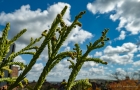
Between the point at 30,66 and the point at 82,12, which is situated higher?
the point at 82,12

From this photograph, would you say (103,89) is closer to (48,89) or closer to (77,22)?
(48,89)

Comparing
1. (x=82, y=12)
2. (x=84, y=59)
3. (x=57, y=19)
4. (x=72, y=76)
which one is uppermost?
(x=82, y=12)

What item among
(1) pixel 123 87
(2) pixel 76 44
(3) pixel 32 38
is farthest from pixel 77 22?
(1) pixel 123 87

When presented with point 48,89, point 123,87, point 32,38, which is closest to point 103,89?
point 123,87

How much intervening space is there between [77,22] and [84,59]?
24.1 inches

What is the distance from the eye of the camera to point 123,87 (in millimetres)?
43500

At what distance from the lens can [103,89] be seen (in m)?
48.2

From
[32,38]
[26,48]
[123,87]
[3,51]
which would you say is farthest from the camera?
[123,87]

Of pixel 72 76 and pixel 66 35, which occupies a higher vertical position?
pixel 66 35

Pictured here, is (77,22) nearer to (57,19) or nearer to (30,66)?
(57,19)

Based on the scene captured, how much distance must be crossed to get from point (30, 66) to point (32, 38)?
1593mm

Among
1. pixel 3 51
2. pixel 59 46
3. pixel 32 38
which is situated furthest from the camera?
pixel 32 38

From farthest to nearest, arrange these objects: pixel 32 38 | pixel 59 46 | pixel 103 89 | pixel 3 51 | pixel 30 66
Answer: pixel 103 89
pixel 32 38
pixel 3 51
pixel 59 46
pixel 30 66

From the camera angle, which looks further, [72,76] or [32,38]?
[32,38]
